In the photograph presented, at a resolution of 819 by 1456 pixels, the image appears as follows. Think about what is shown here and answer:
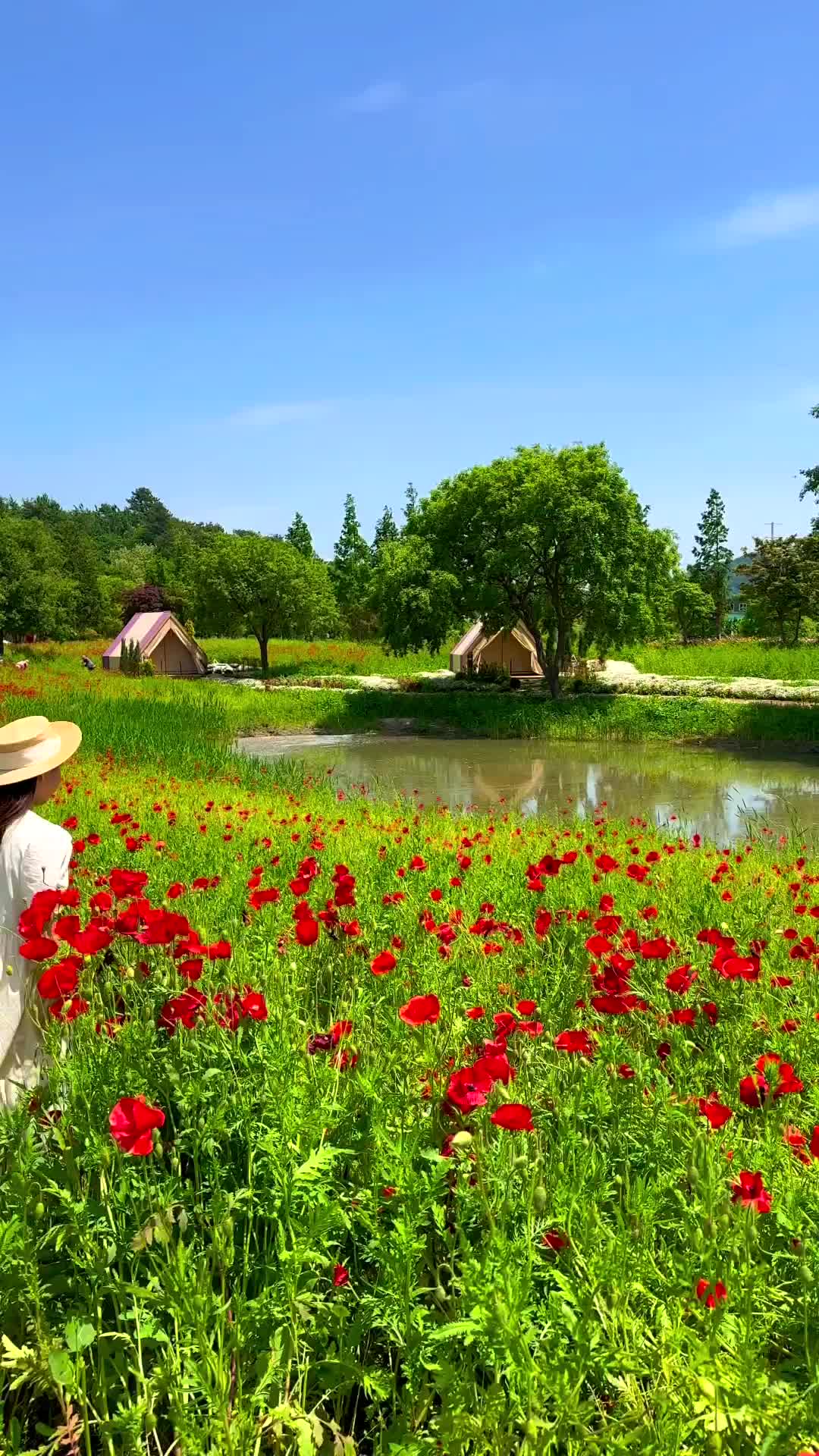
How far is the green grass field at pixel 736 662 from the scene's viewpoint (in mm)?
30241

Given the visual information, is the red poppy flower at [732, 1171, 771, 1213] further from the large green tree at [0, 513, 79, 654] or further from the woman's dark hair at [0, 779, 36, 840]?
the large green tree at [0, 513, 79, 654]

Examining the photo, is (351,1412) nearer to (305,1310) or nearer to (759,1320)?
(305,1310)

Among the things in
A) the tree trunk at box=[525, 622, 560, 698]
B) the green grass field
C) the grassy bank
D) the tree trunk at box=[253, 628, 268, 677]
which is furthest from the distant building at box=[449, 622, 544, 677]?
the tree trunk at box=[253, 628, 268, 677]

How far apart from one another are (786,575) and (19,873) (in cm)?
2795

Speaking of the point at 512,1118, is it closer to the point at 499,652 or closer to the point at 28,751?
the point at 28,751

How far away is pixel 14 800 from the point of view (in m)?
3.11

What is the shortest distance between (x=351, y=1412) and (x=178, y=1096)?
792 mm

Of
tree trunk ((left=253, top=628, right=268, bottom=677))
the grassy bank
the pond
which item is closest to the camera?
the pond

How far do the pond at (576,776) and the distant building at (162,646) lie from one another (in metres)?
13.2

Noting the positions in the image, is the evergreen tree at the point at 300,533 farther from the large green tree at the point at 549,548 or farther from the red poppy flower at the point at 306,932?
the red poppy flower at the point at 306,932

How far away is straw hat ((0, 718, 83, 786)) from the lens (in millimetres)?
3111

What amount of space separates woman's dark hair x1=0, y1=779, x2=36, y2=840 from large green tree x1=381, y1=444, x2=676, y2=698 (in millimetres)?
22153

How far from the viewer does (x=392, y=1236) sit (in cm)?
186

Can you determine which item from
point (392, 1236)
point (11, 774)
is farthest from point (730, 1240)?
point (11, 774)
